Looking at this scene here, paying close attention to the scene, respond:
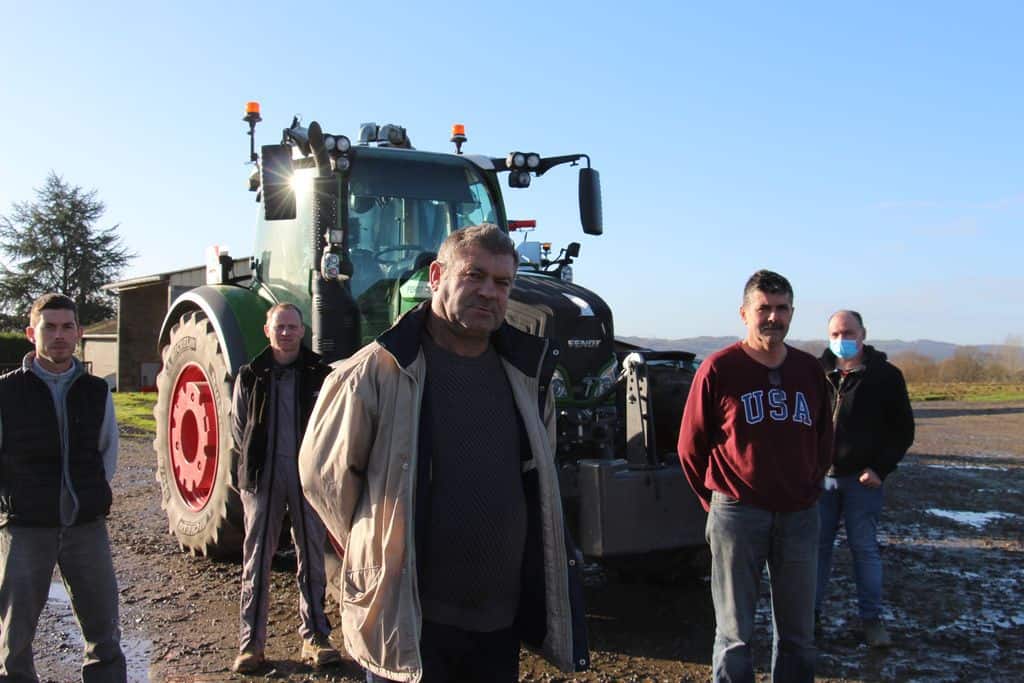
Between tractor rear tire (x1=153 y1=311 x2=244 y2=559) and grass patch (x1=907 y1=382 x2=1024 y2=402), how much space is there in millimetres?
22277

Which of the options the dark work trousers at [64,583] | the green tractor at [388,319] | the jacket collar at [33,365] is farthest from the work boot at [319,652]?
the jacket collar at [33,365]

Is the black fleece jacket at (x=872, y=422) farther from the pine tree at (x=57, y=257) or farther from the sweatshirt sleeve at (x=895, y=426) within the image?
the pine tree at (x=57, y=257)

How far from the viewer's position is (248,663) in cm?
464

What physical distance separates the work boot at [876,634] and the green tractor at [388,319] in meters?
1.03

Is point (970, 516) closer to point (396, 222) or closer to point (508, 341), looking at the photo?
point (396, 222)

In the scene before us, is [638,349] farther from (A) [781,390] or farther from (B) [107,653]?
(B) [107,653]

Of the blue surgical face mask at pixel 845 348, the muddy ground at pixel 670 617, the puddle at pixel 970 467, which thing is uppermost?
the blue surgical face mask at pixel 845 348

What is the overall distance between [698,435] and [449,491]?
1.74m

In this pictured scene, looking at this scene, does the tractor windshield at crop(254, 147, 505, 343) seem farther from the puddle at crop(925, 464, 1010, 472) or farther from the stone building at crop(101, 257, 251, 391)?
the stone building at crop(101, 257, 251, 391)

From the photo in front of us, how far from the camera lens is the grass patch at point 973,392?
28.0m

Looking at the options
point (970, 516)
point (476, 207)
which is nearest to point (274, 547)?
point (476, 207)

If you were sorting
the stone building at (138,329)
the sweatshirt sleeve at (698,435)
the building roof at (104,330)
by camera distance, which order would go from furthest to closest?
the building roof at (104,330), the stone building at (138,329), the sweatshirt sleeve at (698,435)

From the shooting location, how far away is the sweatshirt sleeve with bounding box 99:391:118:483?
156 inches

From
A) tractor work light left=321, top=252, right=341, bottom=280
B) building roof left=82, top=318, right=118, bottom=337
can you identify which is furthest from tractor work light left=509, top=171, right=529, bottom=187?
building roof left=82, top=318, right=118, bottom=337
